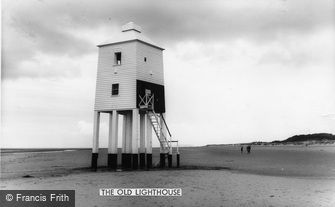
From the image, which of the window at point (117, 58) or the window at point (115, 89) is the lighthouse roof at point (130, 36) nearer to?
the window at point (117, 58)

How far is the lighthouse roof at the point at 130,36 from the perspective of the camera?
2720 cm

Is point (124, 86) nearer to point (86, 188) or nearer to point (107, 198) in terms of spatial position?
point (86, 188)

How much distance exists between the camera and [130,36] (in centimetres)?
2745

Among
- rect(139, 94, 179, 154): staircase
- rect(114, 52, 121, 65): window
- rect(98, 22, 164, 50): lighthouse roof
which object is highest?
rect(98, 22, 164, 50): lighthouse roof

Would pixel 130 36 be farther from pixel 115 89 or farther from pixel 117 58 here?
pixel 115 89

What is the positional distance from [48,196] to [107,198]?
2.69 metres

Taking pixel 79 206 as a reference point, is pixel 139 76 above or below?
above

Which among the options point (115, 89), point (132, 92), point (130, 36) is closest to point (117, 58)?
point (130, 36)

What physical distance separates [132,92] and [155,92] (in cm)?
255

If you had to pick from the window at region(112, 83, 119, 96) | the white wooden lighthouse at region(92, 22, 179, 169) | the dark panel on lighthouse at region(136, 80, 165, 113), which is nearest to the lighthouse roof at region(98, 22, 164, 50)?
the white wooden lighthouse at region(92, 22, 179, 169)

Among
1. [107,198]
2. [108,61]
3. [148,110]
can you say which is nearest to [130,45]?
[108,61]

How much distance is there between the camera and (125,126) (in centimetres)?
2958

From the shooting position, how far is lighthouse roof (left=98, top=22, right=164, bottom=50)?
27203 mm

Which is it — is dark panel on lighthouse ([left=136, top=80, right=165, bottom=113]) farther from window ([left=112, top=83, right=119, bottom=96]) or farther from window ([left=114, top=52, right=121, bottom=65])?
window ([left=114, top=52, right=121, bottom=65])
